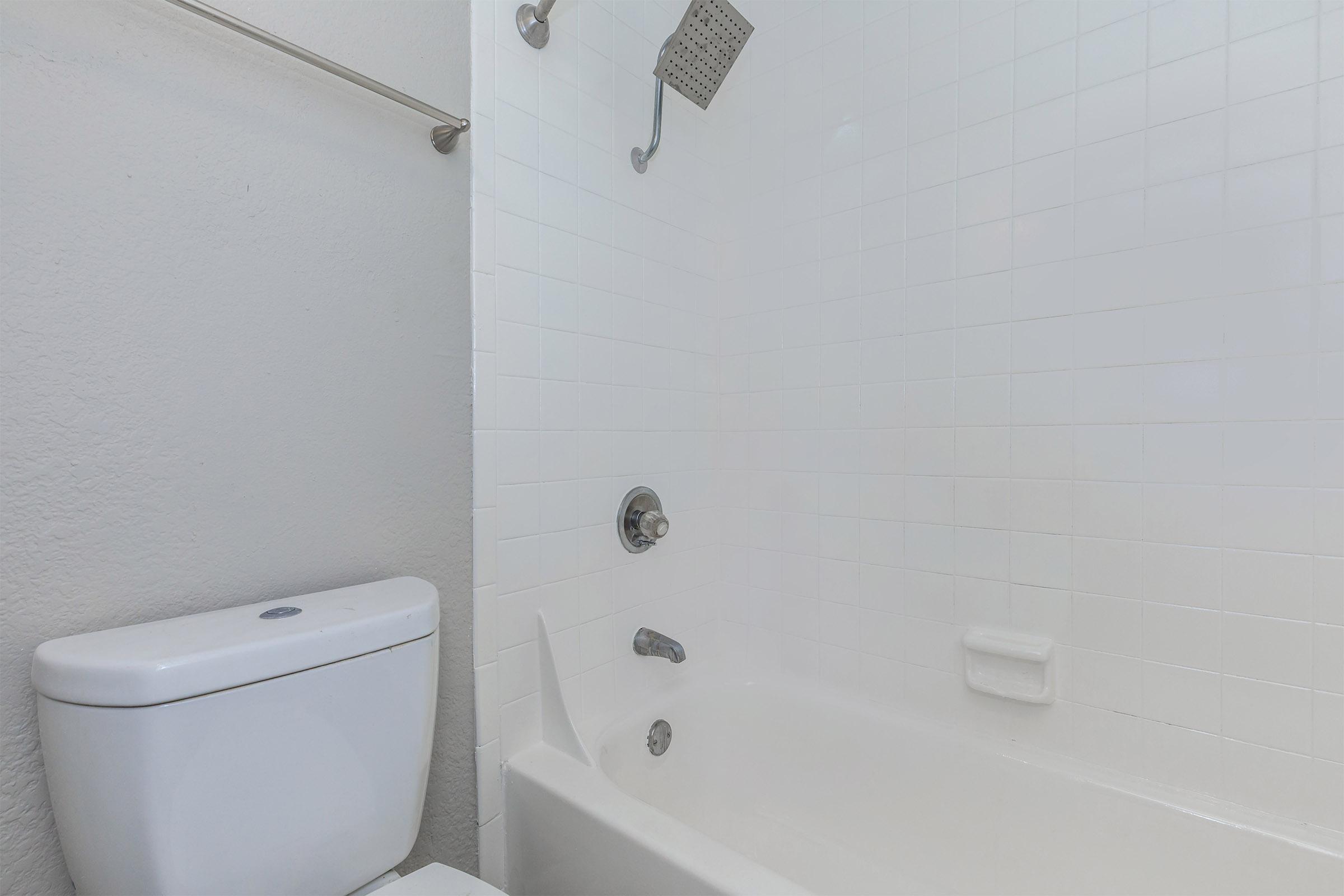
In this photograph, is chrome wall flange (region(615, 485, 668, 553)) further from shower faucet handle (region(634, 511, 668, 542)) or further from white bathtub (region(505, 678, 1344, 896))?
white bathtub (region(505, 678, 1344, 896))

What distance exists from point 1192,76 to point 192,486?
70.6 inches

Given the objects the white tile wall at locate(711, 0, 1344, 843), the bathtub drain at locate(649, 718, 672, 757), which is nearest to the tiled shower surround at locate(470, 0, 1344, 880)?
the white tile wall at locate(711, 0, 1344, 843)

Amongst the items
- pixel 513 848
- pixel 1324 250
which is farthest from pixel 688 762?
pixel 1324 250

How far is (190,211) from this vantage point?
0.86m

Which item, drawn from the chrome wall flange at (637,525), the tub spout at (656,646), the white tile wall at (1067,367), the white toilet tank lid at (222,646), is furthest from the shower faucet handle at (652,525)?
the white toilet tank lid at (222,646)

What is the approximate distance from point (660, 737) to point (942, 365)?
3.60 feet

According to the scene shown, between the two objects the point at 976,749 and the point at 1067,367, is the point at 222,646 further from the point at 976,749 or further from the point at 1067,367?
the point at 1067,367

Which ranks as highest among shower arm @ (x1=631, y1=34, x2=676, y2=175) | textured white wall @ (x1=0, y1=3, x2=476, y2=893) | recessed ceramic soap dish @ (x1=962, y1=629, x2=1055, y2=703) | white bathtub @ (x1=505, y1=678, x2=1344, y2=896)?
shower arm @ (x1=631, y1=34, x2=676, y2=175)

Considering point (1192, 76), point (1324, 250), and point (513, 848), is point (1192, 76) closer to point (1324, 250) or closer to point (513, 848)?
point (1324, 250)

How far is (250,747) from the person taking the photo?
2.51 feet

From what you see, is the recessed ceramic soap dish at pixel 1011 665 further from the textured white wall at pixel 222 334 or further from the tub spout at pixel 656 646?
the textured white wall at pixel 222 334

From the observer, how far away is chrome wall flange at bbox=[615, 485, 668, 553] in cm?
147

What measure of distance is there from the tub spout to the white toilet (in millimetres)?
598

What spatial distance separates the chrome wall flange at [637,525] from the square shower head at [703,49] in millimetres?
929
